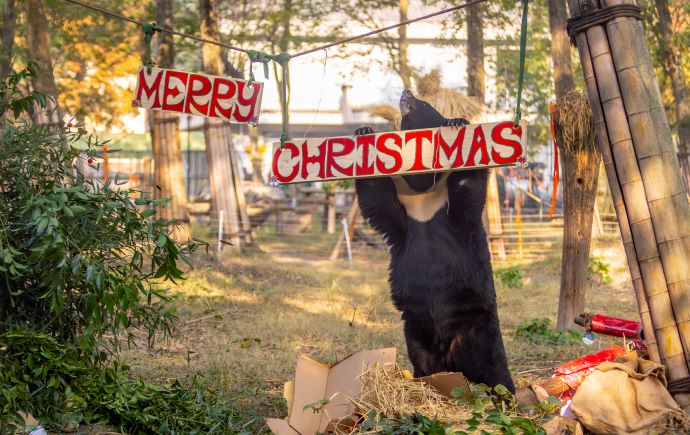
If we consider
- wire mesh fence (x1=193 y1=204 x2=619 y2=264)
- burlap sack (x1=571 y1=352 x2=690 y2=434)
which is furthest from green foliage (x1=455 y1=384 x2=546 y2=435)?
wire mesh fence (x1=193 y1=204 x2=619 y2=264)

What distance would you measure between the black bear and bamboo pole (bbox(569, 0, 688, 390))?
83cm

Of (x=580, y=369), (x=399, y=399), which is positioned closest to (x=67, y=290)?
(x=399, y=399)

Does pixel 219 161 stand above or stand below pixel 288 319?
above

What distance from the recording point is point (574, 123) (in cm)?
801

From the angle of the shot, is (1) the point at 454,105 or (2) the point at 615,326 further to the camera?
(1) the point at 454,105

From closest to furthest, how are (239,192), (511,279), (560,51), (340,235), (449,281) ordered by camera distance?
(449,281)
(560,51)
(511,279)
(239,192)
(340,235)

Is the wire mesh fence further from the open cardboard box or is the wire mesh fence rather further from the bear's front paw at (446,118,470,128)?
the bear's front paw at (446,118,470,128)

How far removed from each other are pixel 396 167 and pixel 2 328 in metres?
2.41

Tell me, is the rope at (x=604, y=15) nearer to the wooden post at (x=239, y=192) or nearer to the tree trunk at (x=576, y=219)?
the tree trunk at (x=576, y=219)

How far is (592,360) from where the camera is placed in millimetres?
5934

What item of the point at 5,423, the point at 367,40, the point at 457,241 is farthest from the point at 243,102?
the point at 367,40

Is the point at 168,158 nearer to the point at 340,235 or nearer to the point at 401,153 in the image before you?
the point at 340,235

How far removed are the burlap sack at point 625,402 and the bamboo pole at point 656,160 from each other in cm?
30

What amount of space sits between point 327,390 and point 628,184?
84.6 inches
